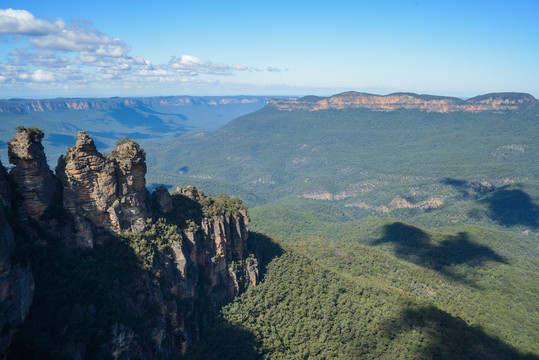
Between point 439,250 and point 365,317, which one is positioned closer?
point 365,317

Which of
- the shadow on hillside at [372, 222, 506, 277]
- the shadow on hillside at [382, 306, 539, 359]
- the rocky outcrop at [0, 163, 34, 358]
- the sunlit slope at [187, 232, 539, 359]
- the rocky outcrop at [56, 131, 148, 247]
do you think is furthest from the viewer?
the shadow on hillside at [372, 222, 506, 277]

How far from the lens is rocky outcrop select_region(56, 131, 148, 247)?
37.6 meters

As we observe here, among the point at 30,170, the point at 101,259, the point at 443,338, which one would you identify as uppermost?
the point at 30,170

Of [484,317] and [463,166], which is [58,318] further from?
[463,166]

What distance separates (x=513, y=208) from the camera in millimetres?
150500

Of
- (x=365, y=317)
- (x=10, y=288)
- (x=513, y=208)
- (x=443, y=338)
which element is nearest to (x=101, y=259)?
(x=10, y=288)

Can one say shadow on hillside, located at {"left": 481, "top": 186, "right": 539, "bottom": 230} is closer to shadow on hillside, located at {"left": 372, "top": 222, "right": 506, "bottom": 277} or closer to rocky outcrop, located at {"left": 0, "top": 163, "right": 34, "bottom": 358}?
shadow on hillside, located at {"left": 372, "top": 222, "right": 506, "bottom": 277}

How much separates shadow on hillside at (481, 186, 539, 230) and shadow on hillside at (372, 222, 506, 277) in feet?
201

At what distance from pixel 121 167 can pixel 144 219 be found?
7.41 meters

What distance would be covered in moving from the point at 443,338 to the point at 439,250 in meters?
60.0

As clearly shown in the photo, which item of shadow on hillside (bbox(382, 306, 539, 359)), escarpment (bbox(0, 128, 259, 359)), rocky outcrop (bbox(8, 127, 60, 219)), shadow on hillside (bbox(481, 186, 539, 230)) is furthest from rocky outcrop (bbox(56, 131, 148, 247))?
shadow on hillside (bbox(481, 186, 539, 230))

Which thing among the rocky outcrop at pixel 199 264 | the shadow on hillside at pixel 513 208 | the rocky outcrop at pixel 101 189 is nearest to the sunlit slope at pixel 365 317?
the rocky outcrop at pixel 199 264

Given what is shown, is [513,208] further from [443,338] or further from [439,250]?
[443,338]

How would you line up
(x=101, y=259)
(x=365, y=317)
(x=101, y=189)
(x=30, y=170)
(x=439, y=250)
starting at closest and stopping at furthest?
(x=30, y=170)
(x=101, y=259)
(x=101, y=189)
(x=365, y=317)
(x=439, y=250)
